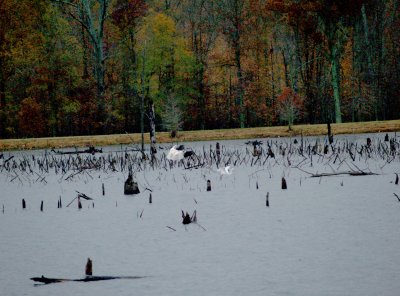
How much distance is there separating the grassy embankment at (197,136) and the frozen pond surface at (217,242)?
45.7 ft

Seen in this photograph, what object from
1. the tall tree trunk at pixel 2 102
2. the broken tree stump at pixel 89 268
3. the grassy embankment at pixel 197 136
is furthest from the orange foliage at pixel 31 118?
the broken tree stump at pixel 89 268

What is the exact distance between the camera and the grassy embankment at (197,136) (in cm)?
1920

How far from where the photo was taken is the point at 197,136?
20.6m

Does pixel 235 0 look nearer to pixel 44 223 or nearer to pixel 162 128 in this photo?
pixel 162 128

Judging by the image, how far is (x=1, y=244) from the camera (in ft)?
10.7

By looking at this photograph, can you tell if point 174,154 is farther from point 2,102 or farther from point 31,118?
point 2,102

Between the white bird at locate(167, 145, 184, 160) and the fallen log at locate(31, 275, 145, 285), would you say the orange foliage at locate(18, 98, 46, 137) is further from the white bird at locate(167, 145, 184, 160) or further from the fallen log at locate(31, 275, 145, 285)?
the fallen log at locate(31, 275, 145, 285)

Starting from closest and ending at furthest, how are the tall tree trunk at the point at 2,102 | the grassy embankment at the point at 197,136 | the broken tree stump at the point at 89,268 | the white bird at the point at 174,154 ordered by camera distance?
the broken tree stump at the point at 89,268 < the white bird at the point at 174,154 < the grassy embankment at the point at 197,136 < the tall tree trunk at the point at 2,102

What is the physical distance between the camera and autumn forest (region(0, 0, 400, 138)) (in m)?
26.7

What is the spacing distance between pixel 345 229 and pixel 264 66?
35183mm

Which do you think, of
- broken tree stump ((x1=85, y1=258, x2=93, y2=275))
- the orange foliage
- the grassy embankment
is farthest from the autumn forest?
broken tree stump ((x1=85, y1=258, x2=93, y2=275))

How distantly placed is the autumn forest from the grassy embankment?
215 centimetres

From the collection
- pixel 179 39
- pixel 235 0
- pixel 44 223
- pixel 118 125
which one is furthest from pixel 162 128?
pixel 44 223

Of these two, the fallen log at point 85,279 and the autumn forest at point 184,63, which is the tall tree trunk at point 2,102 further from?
the fallen log at point 85,279
